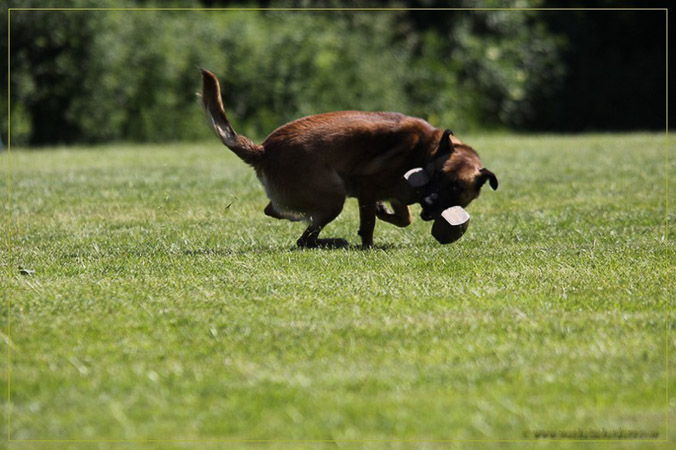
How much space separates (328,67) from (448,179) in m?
13.5

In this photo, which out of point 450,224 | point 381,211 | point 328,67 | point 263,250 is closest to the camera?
point 450,224

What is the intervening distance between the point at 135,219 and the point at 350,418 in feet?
17.2

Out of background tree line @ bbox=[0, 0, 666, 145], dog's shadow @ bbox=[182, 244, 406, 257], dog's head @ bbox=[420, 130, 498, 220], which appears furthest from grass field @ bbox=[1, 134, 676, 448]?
background tree line @ bbox=[0, 0, 666, 145]

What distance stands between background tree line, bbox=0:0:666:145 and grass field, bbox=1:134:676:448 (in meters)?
10.4

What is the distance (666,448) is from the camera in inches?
130

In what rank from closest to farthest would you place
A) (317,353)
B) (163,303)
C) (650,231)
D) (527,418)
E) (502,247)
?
(527,418)
(317,353)
(163,303)
(502,247)
(650,231)

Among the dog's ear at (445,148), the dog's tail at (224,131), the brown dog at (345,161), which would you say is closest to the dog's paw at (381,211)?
the brown dog at (345,161)

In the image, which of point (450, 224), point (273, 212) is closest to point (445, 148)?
point (450, 224)

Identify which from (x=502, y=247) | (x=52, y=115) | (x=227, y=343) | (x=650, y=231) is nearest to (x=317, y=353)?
(x=227, y=343)

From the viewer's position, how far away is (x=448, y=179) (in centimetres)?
672

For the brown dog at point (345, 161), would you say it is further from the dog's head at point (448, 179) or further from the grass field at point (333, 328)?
the grass field at point (333, 328)

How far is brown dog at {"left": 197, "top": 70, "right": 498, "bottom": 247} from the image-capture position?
6.66 meters

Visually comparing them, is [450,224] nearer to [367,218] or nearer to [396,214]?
[367,218]

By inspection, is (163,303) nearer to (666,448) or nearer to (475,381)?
(475,381)
